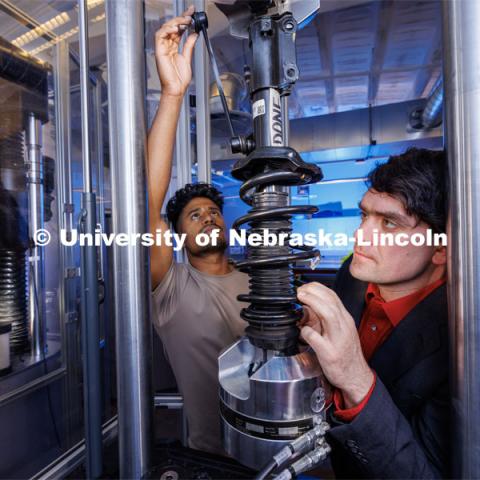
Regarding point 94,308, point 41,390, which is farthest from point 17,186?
point 41,390

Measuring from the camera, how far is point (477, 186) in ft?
1.12

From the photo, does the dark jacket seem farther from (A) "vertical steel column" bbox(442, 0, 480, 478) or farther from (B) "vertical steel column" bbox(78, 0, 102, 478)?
(B) "vertical steel column" bbox(78, 0, 102, 478)

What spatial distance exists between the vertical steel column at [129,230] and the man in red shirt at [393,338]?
22 cm

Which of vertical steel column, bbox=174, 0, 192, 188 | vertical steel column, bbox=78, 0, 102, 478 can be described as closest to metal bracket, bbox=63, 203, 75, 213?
vertical steel column, bbox=174, 0, 192, 188

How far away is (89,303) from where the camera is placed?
825 mm

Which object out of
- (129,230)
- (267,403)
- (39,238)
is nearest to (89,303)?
(129,230)

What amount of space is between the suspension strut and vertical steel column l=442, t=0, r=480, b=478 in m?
0.16

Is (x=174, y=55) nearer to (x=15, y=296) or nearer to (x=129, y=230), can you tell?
(x=129, y=230)

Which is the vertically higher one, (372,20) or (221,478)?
(372,20)

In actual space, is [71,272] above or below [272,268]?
below

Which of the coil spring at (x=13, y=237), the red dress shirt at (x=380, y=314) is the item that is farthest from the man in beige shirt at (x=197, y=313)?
the coil spring at (x=13, y=237)

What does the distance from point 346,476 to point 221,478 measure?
0.46 metres

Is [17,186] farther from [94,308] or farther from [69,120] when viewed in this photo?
[94,308]

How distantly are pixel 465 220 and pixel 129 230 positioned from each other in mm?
385
